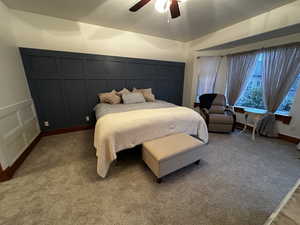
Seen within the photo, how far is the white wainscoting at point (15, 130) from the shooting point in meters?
1.65

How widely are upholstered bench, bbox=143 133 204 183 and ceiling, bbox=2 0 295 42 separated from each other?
2.42 meters

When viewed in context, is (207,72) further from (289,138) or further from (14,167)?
(14,167)

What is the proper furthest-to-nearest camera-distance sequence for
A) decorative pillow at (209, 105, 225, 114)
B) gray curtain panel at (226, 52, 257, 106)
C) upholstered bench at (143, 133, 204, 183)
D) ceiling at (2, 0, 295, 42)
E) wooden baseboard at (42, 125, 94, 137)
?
1. decorative pillow at (209, 105, 225, 114)
2. gray curtain panel at (226, 52, 257, 106)
3. wooden baseboard at (42, 125, 94, 137)
4. ceiling at (2, 0, 295, 42)
5. upholstered bench at (143, 133, 204, 183)

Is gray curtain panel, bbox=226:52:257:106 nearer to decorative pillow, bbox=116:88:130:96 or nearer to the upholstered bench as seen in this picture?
the upholstered bench

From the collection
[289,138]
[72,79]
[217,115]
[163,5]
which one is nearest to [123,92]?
[72,79]

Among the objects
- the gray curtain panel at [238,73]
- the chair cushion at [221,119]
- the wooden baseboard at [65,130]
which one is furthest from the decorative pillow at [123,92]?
the gray curtain panel at [238,73]

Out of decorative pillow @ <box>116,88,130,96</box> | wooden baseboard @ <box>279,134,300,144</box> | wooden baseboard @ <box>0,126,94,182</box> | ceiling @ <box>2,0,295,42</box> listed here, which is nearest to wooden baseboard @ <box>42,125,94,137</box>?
wooden baseboard @ <box>0,126,94,182</box>

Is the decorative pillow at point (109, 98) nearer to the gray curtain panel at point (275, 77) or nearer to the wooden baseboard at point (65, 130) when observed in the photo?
the wooden baseboard at point (65, 130)

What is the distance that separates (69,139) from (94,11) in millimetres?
2802

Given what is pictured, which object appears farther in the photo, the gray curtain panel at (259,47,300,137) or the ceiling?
the gray curtain panel at (259,47,300,137)

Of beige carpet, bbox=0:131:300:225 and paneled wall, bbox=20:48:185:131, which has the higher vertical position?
paneled wall, bbox=20:48:185:131

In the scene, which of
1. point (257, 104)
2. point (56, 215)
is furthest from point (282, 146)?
point (56, 215)

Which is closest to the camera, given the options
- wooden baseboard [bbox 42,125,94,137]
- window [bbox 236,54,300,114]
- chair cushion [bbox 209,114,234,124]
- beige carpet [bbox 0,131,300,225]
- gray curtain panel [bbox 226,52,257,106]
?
beige carpet [bbox 0,131,300,225]

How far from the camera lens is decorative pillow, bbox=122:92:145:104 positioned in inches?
122
